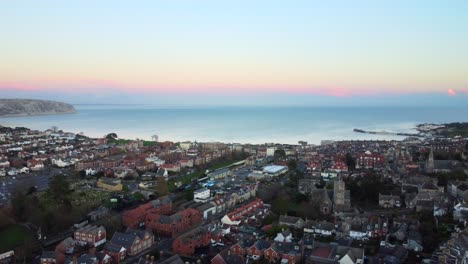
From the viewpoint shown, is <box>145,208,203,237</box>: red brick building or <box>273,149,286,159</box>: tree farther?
<box>273,149,286,159</box>: tree

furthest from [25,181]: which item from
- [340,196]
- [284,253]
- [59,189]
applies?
[340,196]

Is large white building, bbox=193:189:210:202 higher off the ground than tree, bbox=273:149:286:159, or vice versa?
tree, bbox=273:149:286:159

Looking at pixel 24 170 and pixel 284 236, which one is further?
pixel 24 170

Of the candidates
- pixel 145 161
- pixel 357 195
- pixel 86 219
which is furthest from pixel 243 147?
pixel 86 219

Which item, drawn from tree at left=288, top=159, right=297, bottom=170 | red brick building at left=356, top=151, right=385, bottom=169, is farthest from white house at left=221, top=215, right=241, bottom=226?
red brick building at left=356, top=151, right=385, bottom=169

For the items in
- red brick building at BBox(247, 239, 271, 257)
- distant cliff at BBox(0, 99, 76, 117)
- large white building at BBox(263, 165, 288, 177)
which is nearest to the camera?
red brick building at BBox(247, 239, 271, 257)

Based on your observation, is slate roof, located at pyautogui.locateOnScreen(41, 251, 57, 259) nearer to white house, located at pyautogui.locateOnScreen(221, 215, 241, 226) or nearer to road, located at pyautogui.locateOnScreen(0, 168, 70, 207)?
white house, located at pyautogui.locateOnScreen(221, 215, 241, 226)

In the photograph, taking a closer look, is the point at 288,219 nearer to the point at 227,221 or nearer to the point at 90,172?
the point at 227,221
